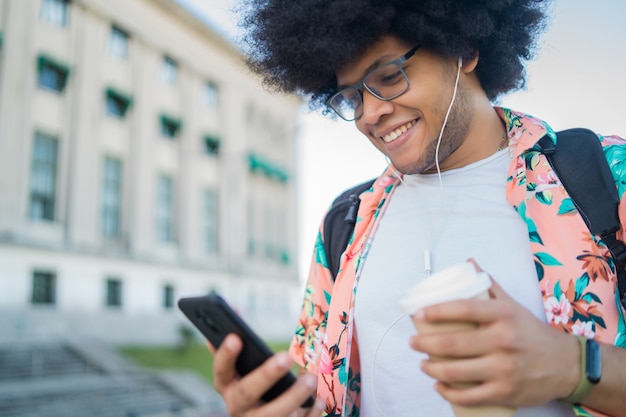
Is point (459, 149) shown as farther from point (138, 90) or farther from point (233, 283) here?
point (233, 283)

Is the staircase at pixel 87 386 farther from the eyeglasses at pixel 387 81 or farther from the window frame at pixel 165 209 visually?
the eyeglasses at pixel 387 81

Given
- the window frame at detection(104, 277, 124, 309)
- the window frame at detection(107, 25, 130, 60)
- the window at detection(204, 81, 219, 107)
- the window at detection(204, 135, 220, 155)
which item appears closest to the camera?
the window frame at detection(104, 277, 124, 309)

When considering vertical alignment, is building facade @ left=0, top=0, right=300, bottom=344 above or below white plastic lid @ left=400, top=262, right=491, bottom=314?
above

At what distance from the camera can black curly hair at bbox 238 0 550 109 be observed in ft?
6.53

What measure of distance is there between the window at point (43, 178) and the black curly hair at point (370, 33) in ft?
65.8

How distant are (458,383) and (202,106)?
2902cm

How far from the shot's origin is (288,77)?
2.53 meters

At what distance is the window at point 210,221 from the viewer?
28.5m

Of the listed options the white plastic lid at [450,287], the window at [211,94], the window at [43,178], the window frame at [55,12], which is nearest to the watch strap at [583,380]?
the white plastic lid at [450,287]

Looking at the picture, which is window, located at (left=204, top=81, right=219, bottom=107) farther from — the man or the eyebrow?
the eyebrow

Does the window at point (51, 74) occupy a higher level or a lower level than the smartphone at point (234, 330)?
higher

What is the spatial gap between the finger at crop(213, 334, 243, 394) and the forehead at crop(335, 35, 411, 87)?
1108 mm

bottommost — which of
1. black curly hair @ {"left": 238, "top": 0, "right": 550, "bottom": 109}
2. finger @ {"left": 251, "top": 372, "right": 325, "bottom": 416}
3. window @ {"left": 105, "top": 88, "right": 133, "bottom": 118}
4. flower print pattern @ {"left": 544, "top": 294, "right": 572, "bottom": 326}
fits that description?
finger @ {"left": 251, "top": 372, "right": 325, "bottom": 416}

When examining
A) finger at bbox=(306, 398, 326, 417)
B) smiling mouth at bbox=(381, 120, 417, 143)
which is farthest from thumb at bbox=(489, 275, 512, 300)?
smiling mouth at bbox=(381, 120, 417, 143)
